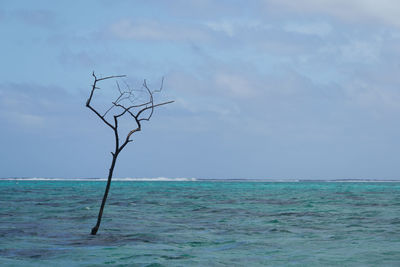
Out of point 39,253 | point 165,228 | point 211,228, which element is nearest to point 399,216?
point 211,228

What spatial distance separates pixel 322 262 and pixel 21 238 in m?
8.29

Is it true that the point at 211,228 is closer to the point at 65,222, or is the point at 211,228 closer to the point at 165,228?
the point at 165,228

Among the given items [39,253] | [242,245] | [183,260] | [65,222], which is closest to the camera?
[183,260]

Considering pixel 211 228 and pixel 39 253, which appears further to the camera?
pixel 211 228

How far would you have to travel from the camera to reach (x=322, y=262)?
10.5 meters

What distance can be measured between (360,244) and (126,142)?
21.2ft

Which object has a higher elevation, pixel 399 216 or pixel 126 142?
pixel 126 142

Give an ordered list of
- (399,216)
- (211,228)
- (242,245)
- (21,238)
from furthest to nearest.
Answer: (399,216), (211,228), (21,238), (242,245)

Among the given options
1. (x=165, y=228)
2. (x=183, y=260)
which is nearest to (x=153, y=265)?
(x=183, y=260)

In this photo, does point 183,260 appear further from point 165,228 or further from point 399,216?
point 399,216

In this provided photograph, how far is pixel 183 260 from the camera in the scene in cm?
1077

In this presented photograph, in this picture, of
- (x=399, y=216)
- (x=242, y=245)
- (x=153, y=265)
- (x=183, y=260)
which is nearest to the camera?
(x=153, y=265)

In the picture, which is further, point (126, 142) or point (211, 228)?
point (211, 228)

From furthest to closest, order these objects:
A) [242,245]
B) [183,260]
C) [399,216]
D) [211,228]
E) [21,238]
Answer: [399,216] < [211,228] < [21,238] < [242,245] < [183,260]
